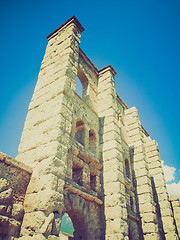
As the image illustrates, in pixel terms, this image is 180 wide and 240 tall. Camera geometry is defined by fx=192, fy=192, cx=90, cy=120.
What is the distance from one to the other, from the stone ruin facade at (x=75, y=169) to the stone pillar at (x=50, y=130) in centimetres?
2

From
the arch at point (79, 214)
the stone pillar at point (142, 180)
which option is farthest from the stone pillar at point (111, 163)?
the stone pillar at point (142, 180)

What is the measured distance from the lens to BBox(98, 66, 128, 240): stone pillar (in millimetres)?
6289

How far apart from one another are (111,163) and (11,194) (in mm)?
4140

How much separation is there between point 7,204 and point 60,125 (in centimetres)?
238

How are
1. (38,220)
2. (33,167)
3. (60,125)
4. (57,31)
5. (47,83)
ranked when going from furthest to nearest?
(57,31) → (47,83) → (60,125) → (33,167) → (38,220)

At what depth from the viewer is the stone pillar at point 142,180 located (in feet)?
27.9

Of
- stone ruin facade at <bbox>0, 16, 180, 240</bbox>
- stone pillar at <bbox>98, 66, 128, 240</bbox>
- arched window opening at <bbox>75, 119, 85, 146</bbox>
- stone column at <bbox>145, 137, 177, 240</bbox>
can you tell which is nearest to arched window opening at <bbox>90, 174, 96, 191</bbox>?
stone ruin facade at <bbox>0, 16, 180, 240</bbox>

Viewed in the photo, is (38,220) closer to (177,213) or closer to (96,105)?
(96,105)

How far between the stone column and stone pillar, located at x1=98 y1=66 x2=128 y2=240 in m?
4.94

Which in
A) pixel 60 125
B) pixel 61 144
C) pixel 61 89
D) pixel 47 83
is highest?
pixel 47 83

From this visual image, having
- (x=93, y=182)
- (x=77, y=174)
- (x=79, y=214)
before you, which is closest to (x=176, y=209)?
(x=93, y=182)

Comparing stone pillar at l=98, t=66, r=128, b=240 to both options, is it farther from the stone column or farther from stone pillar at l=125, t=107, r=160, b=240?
the stone column

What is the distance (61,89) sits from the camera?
6402 mm

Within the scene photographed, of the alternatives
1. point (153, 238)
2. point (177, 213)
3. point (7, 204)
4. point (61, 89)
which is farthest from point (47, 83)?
point (177, 213)
